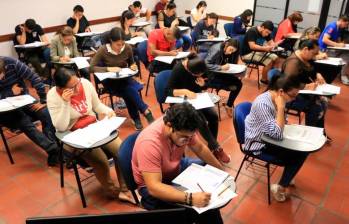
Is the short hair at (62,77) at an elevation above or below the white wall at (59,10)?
below

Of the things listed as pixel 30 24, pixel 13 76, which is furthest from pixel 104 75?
pixel 30 24

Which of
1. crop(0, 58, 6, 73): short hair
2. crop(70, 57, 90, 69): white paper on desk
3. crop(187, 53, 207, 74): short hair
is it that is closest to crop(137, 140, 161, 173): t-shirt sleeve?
crop(187, 53, 207, 74): short hair

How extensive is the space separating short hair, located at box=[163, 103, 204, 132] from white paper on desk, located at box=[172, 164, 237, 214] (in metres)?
0.31

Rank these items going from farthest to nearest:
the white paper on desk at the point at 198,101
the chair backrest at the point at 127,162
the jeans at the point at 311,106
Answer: the jeans at the point at 311,106 < the white paper on desk at the point at 198,101 < the chair backrest at the point at 127,162

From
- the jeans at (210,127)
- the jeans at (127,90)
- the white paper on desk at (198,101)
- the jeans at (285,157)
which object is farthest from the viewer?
the jeans at (127,90)

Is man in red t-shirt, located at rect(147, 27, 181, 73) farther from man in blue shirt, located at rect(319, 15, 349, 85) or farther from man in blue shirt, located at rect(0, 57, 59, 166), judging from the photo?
man in blue shirt, located at rect(319, 15, 349, 85)

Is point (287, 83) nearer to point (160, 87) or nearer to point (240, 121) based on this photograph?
point (240, 121)

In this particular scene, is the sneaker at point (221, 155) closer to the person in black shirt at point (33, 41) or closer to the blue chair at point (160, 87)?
the blue chair at point (160, 87)

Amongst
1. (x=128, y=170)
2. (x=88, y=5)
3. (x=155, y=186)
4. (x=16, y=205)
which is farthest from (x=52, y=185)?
(x=88, y=5)

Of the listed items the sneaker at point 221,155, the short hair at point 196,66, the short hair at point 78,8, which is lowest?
the sneaker at point 221,155

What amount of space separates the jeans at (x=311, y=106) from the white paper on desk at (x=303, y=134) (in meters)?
0.88

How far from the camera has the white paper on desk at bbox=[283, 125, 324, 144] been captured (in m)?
2.26

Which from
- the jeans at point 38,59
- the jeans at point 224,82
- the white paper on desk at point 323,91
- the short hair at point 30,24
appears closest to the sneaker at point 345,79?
the white paper on desk at point 323,91

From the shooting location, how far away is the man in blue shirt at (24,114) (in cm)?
296
